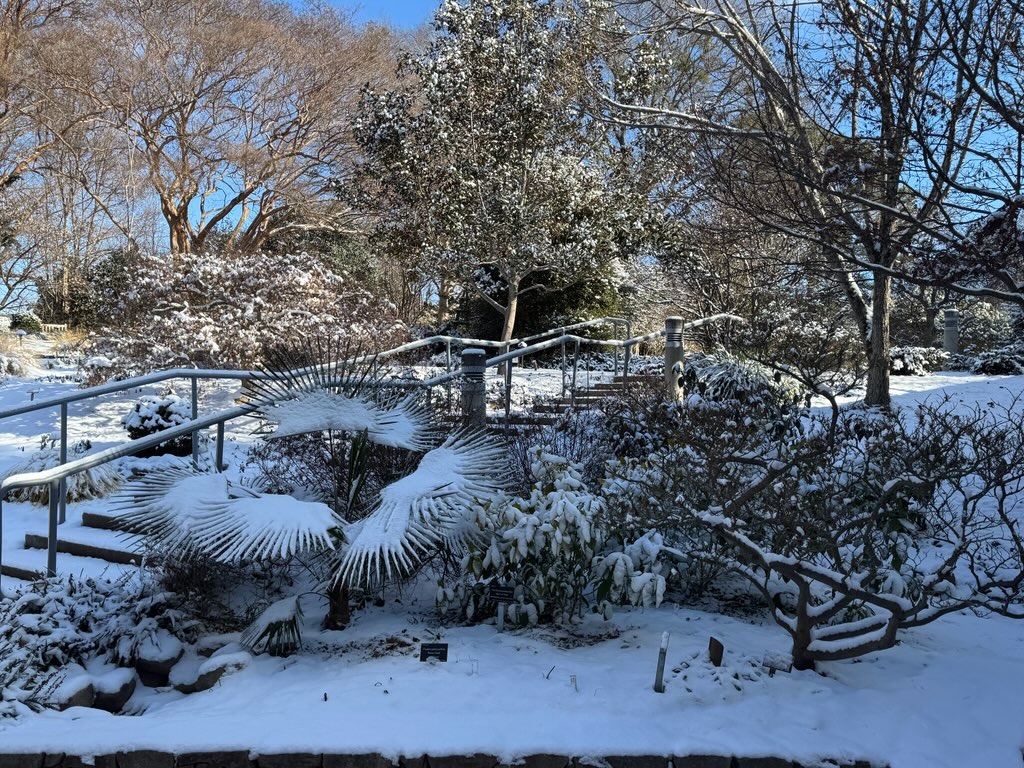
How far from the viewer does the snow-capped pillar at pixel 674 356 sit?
879 centimetres

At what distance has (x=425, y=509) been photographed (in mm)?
4004

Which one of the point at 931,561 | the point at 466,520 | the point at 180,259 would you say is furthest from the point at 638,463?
the point at 180,259

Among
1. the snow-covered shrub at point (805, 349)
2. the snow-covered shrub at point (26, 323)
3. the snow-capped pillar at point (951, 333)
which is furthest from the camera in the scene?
the snow-covered shrub at point (26, 323)

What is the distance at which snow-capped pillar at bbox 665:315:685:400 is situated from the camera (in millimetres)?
8789

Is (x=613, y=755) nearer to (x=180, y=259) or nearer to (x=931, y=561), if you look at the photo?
(x=931, y=561)

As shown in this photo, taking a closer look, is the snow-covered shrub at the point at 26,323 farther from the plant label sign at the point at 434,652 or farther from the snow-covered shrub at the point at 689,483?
the plant label sign at the point at 434,652

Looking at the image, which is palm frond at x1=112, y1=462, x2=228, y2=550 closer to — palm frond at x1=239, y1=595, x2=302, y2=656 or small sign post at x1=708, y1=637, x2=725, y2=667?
palm frond at x1=239, y1=595, x2=302, y2=656

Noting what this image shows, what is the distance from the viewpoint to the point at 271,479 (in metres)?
5.19

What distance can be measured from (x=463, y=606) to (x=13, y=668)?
6.97ft

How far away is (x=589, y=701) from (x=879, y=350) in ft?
24.4

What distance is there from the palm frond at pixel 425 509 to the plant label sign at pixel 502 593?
14.6 inches

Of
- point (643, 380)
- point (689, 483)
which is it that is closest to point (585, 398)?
point (643, 380)


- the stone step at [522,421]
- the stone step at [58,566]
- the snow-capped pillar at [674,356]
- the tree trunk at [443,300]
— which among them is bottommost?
the stone step at [58,566]

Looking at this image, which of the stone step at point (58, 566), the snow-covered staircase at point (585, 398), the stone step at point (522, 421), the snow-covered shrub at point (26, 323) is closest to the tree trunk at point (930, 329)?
the snow-covered staircase at point (585, 398)
